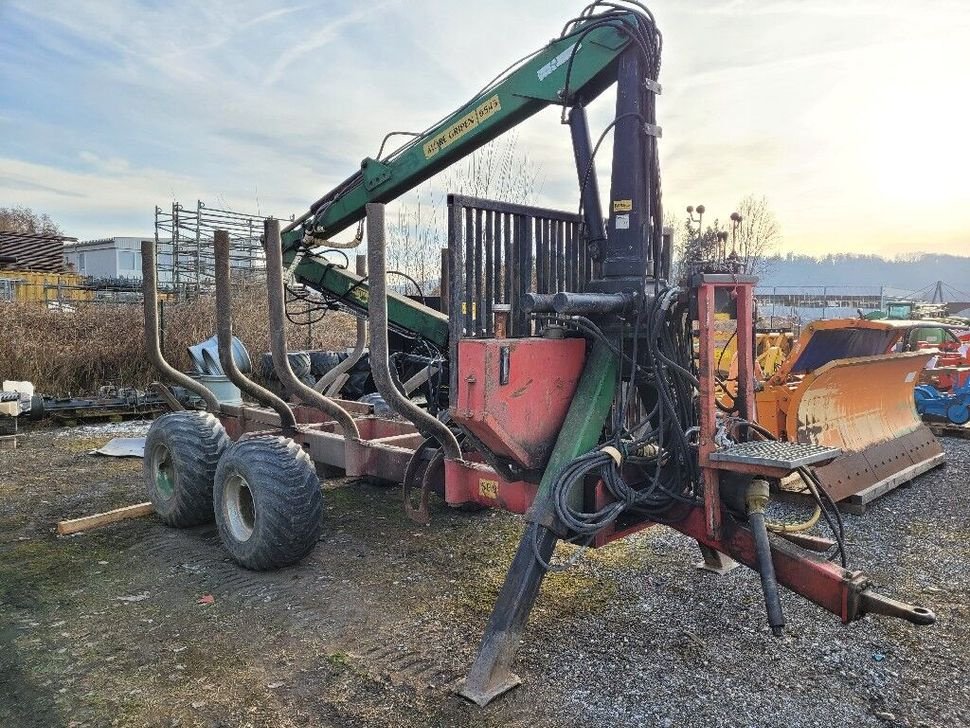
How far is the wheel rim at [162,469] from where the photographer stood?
531cm

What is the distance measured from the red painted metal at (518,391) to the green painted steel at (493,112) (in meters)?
1.53

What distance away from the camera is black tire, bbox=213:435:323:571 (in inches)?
160

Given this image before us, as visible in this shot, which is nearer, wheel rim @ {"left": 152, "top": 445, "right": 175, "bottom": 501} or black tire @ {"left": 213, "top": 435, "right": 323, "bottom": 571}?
black tire @ {"left": 213, "top": 435, "right": 323, "bottom": 571}

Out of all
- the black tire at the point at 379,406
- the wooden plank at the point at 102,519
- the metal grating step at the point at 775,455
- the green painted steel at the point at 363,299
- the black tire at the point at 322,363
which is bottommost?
the wooden plank at the point at 102,519

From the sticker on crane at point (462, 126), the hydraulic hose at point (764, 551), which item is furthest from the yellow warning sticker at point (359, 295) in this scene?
the hydraulic hose at point (764, 551)

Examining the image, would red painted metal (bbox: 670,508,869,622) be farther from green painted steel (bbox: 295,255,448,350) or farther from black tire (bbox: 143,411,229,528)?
black tire (bbox: 143,411,229,528)

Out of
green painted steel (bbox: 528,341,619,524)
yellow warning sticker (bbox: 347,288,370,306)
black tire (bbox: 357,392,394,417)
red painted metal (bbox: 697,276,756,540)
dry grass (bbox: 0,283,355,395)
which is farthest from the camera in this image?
dry grass (bbox: 0,283,355,395)

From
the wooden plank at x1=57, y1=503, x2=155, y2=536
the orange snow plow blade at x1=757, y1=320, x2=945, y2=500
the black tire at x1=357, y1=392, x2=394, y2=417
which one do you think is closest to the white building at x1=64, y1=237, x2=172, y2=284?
the black tire at x1=357, y1=392, x2=394, y2=417

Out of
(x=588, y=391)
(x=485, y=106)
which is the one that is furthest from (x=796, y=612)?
(x=485, y=106)

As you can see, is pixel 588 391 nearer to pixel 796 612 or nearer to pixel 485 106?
pixel 796 612

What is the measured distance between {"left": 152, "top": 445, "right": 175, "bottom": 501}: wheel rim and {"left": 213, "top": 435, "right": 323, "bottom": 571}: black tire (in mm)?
1123

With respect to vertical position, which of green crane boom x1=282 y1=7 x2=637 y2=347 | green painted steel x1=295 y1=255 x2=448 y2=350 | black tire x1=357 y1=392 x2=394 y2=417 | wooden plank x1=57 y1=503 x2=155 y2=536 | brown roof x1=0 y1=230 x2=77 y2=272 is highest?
brown roof x1=0 y1=230 x2=77 y2=272

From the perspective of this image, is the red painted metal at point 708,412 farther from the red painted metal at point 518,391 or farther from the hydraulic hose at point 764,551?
the red painted metal at point 518,391

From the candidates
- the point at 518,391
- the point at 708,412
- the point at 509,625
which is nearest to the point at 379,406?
the point at 518,391
